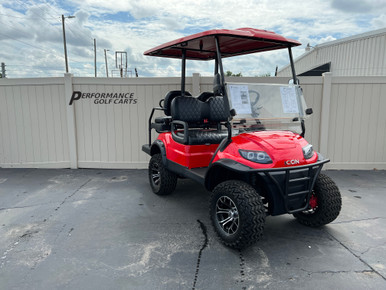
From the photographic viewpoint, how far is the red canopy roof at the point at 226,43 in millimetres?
3000

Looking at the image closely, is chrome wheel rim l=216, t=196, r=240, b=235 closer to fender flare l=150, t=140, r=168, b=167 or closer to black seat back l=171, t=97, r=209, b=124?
fender flare l=150, t=140, r=168, b=167

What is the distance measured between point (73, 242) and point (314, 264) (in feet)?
7.67

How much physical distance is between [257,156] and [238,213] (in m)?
0.54

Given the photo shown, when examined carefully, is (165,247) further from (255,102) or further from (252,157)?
(255,102)

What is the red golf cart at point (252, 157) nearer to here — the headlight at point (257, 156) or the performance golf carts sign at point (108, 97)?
the headlight at point (257, 156)

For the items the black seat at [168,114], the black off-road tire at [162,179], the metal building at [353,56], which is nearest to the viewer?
the black off-road tire at [162,179]

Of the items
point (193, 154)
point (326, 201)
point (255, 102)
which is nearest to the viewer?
point (326, 201)

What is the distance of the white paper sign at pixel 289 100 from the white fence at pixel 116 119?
2.58m

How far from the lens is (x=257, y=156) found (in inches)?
104

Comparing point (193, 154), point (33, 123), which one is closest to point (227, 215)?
point (193, 154)

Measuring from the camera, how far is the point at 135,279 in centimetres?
235

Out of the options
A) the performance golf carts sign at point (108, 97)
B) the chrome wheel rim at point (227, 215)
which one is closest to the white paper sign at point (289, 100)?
the chrome wheel rim at point (227, 215)

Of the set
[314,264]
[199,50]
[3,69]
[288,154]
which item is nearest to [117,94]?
[199,50]

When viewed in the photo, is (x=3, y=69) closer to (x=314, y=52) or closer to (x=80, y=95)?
(x=80, y=95)
